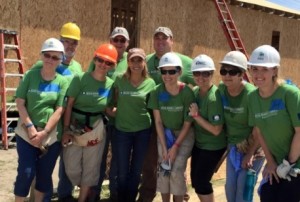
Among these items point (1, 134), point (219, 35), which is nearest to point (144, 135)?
point (1, 134)

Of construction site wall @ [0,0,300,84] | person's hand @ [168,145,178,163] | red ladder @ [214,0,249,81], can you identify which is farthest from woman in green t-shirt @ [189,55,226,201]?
red ladder @ [214,0,249,81]

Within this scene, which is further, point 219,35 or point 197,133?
point 219,35

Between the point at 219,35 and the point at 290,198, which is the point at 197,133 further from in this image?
the point at 219,35

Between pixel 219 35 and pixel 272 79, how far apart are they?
12.2m

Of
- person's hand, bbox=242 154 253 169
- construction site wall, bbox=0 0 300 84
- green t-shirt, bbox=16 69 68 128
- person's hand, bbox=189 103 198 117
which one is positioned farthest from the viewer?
construction site wall, bbox=0 0 300 84

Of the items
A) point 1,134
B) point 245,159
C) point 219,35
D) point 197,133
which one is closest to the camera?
point 245,159

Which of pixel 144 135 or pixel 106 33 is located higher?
pixel 106 33

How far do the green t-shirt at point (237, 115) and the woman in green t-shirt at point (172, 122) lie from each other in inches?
16.6

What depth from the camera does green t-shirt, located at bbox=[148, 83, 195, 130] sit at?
14.6ft

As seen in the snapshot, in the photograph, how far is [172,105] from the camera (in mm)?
4484

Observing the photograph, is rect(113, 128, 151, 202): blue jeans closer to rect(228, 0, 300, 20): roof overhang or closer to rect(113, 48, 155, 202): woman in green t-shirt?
rect(113, 48, 155, 202): woman in green t-shirt

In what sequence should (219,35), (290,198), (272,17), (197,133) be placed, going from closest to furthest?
1. (290,198)
2. (197,133)
3. (219,35)
4. (272,17)

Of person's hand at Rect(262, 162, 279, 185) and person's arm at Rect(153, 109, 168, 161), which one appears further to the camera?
person's arm at Rect(153, 109, 168, 161)

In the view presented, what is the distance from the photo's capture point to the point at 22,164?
13.5 feet
